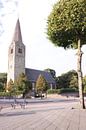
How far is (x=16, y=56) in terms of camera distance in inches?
4968

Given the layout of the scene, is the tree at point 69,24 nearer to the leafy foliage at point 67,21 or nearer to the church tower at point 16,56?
the leafy foliage at point 67,21

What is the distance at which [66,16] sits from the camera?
1077 inches

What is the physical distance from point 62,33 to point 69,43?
11.9 ft

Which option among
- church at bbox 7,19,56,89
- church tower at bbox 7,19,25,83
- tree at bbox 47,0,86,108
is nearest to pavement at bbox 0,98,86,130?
tree at bbox 47,0,86,108

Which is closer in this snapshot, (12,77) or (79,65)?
(79,65)

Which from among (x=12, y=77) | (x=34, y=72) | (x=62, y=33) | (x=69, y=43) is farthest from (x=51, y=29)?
(x=34, y=72)

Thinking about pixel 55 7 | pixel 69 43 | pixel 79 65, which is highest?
pixel 55 7

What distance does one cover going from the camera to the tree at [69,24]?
2686cm

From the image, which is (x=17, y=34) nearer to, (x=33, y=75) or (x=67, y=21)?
(x=33, y=75)

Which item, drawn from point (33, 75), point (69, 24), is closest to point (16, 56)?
point (33, 75)

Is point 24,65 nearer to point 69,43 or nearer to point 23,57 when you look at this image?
point 23,57

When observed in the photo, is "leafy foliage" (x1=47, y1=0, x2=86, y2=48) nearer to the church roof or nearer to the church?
the church

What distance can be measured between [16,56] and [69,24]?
99.5 m

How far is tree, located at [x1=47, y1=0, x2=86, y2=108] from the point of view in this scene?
26859mm
